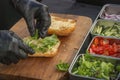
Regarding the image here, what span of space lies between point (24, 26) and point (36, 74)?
50 centimetres

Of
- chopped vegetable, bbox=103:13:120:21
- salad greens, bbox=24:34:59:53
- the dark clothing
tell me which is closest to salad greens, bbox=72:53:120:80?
salad greens, bbox=24:34:59:53

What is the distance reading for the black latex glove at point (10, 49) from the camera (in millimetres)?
1473

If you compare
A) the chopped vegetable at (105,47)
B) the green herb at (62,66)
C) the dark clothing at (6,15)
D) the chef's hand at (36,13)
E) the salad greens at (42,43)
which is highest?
the chef's hand at (36,13)

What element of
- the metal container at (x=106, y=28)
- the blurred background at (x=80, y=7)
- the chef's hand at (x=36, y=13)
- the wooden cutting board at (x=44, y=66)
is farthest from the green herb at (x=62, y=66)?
the blurred background at (x=80, y=7)

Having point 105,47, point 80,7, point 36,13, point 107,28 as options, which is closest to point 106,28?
point 107,28

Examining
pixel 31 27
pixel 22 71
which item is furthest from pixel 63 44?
pixel 22 71

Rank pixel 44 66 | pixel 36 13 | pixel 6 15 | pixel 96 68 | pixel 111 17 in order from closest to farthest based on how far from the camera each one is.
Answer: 1. pixel 96 68
2. pixel 44 66
3. pixel 36 13
4. pixel 111 17
5. pixel 6 15

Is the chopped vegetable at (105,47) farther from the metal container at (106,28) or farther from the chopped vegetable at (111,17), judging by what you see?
the chopped vegetable at (111,17)

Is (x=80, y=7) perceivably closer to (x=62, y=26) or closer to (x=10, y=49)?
(x=62, y=26)

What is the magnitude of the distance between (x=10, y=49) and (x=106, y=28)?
0.68m

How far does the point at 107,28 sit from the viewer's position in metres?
1.91

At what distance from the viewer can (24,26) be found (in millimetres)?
1935

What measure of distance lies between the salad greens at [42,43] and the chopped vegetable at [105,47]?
197 mm

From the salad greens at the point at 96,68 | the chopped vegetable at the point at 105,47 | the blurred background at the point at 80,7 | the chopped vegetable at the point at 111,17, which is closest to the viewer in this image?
the salad greens at the point at 96,68
